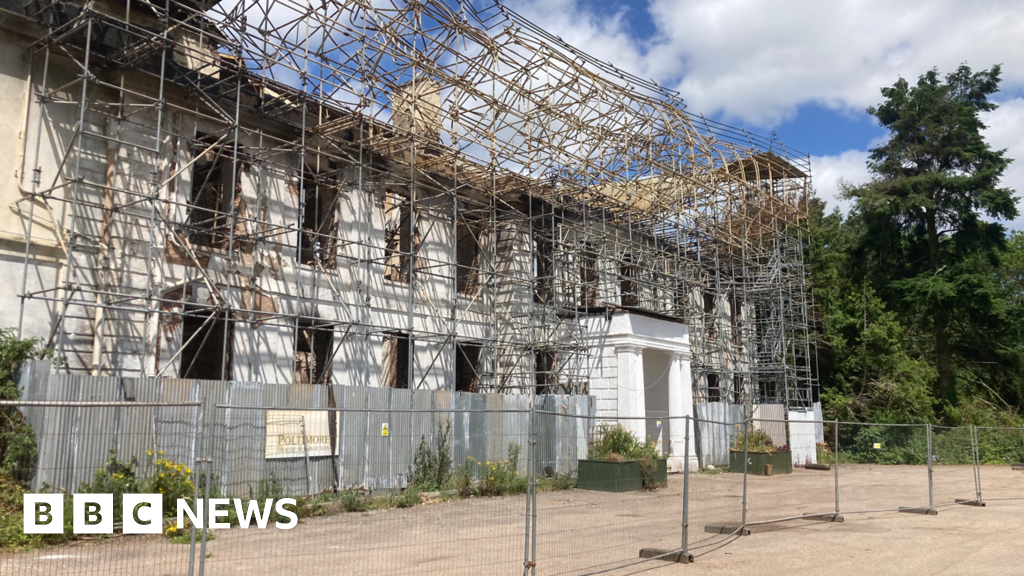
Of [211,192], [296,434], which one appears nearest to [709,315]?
[211,192]

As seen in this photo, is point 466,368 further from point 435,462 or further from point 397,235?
point 435,462

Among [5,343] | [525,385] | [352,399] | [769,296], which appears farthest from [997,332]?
[5,343]

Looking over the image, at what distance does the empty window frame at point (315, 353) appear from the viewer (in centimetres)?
1689

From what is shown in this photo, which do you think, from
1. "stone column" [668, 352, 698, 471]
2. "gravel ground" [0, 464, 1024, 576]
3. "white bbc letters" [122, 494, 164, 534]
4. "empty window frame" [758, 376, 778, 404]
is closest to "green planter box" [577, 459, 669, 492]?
"gravel ground" [0, 464, 1024, 576]

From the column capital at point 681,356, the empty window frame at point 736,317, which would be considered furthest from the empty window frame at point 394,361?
the empty window frame at point 736,317

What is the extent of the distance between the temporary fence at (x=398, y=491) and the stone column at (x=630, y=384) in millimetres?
2254

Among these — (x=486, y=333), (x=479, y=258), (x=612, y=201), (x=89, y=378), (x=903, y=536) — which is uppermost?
(x=612, y=201)

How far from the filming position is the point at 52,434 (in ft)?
35.4

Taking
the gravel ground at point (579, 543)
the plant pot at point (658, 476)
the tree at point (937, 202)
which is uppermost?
the tree at point (937, 202)

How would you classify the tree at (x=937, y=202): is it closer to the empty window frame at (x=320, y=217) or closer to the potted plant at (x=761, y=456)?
the potted plant at (x=761, y=456)

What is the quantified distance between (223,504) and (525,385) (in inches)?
436

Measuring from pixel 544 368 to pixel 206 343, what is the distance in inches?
379

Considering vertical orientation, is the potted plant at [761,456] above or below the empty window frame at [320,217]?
below

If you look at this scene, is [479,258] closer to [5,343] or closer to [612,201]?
[612,201]
